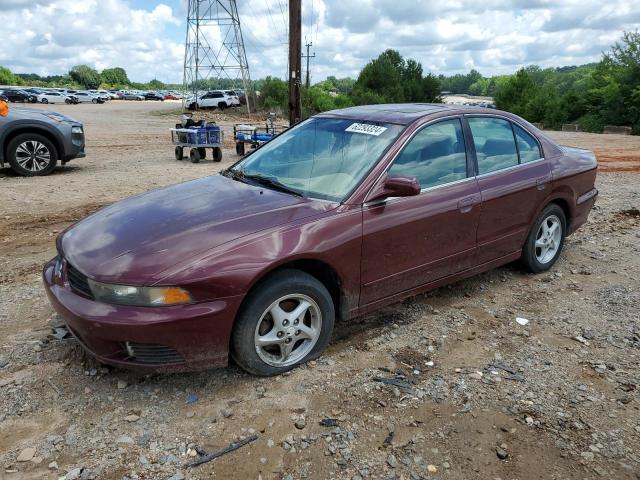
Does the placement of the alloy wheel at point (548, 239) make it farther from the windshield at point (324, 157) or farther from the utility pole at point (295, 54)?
the utility pole at point (295, 54)

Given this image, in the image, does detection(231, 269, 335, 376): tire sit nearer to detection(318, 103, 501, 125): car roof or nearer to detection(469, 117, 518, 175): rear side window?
detection(318, 103, 501, 125): car roof

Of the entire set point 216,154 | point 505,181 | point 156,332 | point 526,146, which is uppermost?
point 526,146

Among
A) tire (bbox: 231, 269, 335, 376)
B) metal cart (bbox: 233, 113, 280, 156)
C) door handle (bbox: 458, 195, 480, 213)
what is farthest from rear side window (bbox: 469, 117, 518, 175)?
metal cart (bbox: 233, 113, 280, 156)

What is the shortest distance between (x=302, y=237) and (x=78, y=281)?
4.36ft

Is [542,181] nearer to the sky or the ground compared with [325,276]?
nearer to the sky

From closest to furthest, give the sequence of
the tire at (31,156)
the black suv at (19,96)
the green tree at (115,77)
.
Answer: the tire at (31,156), the black suv at (19,96), the green tree at (115,77)

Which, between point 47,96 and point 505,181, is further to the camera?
point 47,96

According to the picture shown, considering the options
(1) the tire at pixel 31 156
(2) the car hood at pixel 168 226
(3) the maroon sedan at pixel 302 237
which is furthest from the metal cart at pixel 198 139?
(2) the car hood at pixel 168 226

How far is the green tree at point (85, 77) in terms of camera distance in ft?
403

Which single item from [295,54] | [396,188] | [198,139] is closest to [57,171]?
[198,139]

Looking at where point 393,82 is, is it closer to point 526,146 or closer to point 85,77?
point 526,146

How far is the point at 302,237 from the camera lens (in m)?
3.14

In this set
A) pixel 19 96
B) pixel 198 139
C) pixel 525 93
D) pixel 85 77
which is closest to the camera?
pixel 198 139

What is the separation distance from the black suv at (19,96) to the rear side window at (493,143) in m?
54.9
